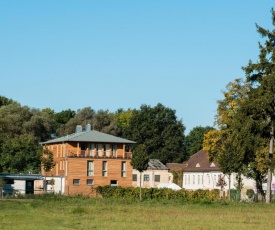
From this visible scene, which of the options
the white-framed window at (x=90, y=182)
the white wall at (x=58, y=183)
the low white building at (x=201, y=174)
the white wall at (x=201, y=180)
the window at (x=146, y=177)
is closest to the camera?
the white wall at (x=58, y=183)

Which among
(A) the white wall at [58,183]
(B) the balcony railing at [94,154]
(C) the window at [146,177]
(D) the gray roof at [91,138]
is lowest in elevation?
(A) the white wall at [58,183]

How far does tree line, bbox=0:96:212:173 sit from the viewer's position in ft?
378

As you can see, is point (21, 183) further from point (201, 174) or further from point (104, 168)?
point (201, 174)

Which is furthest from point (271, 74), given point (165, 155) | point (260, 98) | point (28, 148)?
point (165, 155)

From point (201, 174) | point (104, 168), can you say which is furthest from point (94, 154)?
point (201, 174)

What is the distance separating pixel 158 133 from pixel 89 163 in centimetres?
4862

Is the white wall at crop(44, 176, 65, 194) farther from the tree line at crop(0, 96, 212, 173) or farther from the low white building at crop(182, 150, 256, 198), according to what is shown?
the low white building at crop(182, 150, 256, 198)

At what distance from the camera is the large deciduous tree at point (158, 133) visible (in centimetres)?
14300

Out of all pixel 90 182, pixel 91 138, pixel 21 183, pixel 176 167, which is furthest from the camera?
pixel 176 167

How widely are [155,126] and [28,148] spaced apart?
1438 inches

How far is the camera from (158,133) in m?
146

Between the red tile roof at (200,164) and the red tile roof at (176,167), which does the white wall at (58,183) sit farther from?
the red tile roof at (176,167)

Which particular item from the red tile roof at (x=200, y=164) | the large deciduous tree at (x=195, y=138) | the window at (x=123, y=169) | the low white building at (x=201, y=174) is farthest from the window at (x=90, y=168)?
the large deciduous tree at (x=195, y=138)

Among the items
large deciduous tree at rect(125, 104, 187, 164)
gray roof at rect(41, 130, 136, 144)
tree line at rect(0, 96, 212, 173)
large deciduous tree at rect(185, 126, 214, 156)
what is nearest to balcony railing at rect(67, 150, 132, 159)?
gray roof at rect(41, 130, 136, 144)
